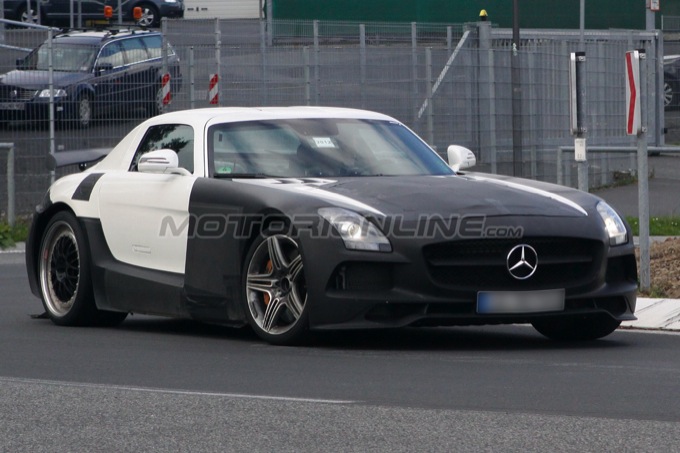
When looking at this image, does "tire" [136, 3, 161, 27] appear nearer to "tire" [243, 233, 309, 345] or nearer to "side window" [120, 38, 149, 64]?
"side window" [120, 38, 149, 64]

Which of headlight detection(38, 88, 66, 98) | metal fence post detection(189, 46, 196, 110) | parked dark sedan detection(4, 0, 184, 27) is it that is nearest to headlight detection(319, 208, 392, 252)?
headlight detection(38, 88, 66, 98)

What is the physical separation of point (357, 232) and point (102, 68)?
1211 centimetres

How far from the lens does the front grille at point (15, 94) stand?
18.8 meters

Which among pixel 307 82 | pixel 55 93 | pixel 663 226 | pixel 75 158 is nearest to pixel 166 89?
pixel 55 93

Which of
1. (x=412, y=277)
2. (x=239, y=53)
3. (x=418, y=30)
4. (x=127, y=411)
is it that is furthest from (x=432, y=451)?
(x=418, y=30)

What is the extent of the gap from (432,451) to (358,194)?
9.97 feet

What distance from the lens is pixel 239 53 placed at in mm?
21281

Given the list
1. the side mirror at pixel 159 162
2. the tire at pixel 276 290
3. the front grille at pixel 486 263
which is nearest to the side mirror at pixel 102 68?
the side mirror at pixel 159 162

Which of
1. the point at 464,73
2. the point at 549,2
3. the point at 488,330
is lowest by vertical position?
the point at 488,330

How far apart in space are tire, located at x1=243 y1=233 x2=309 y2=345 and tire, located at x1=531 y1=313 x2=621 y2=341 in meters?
1.43

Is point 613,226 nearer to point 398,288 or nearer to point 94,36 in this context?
point 398,288

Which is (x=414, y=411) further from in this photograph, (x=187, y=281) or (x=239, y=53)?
(x=239, y=53)

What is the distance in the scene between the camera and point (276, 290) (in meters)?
8.69

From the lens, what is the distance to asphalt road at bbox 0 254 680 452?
6.08 m
